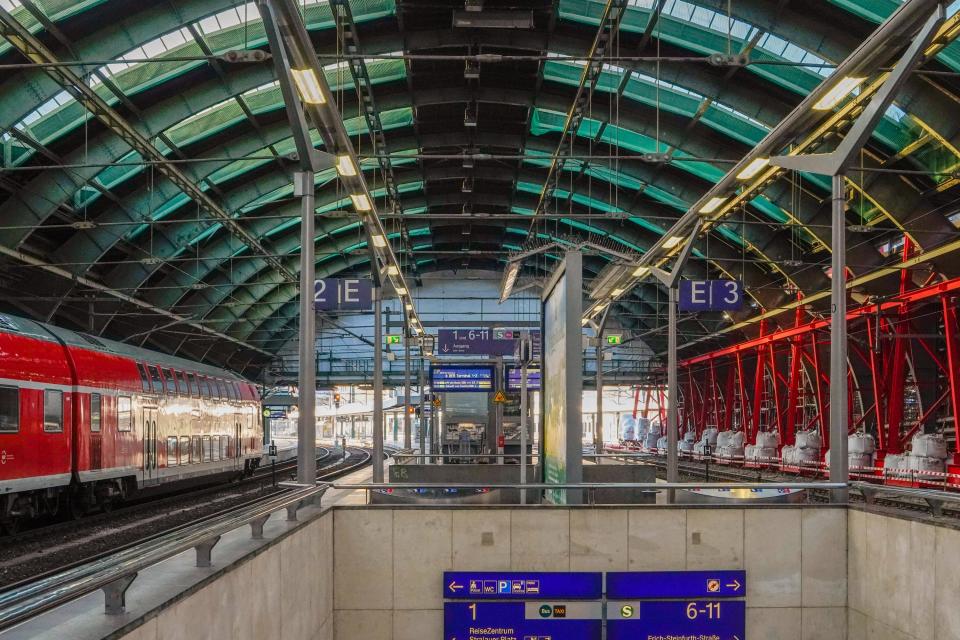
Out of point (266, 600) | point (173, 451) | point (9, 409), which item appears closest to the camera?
point (266, 600)

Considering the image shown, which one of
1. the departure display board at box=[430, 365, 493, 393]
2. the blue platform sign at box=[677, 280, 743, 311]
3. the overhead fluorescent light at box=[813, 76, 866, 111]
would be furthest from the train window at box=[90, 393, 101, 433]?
the departure display board at box=[430, 365, 493, 393]

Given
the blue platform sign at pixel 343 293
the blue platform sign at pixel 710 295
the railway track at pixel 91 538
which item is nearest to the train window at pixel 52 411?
the railway track at pixel 91 538

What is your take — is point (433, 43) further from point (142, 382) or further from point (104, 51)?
point (142, 382)

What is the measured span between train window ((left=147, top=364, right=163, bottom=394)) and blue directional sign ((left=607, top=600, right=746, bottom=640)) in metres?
15.0

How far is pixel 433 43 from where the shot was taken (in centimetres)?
2386

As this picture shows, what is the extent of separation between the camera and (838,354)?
11773 millimetres

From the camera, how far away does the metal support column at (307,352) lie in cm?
1160

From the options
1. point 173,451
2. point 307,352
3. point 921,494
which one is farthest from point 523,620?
point 173,451

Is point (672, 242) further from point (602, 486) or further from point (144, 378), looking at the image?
point (144, 378)

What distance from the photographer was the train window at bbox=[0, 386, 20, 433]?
1425 cm

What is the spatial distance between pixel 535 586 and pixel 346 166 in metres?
6.53

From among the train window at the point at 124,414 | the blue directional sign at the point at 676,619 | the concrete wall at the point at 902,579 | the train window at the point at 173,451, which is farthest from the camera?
the train window at the point at 173,451

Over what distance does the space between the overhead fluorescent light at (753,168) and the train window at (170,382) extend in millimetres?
15783

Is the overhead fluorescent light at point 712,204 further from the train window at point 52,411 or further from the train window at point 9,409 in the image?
the train window at point 52,411
